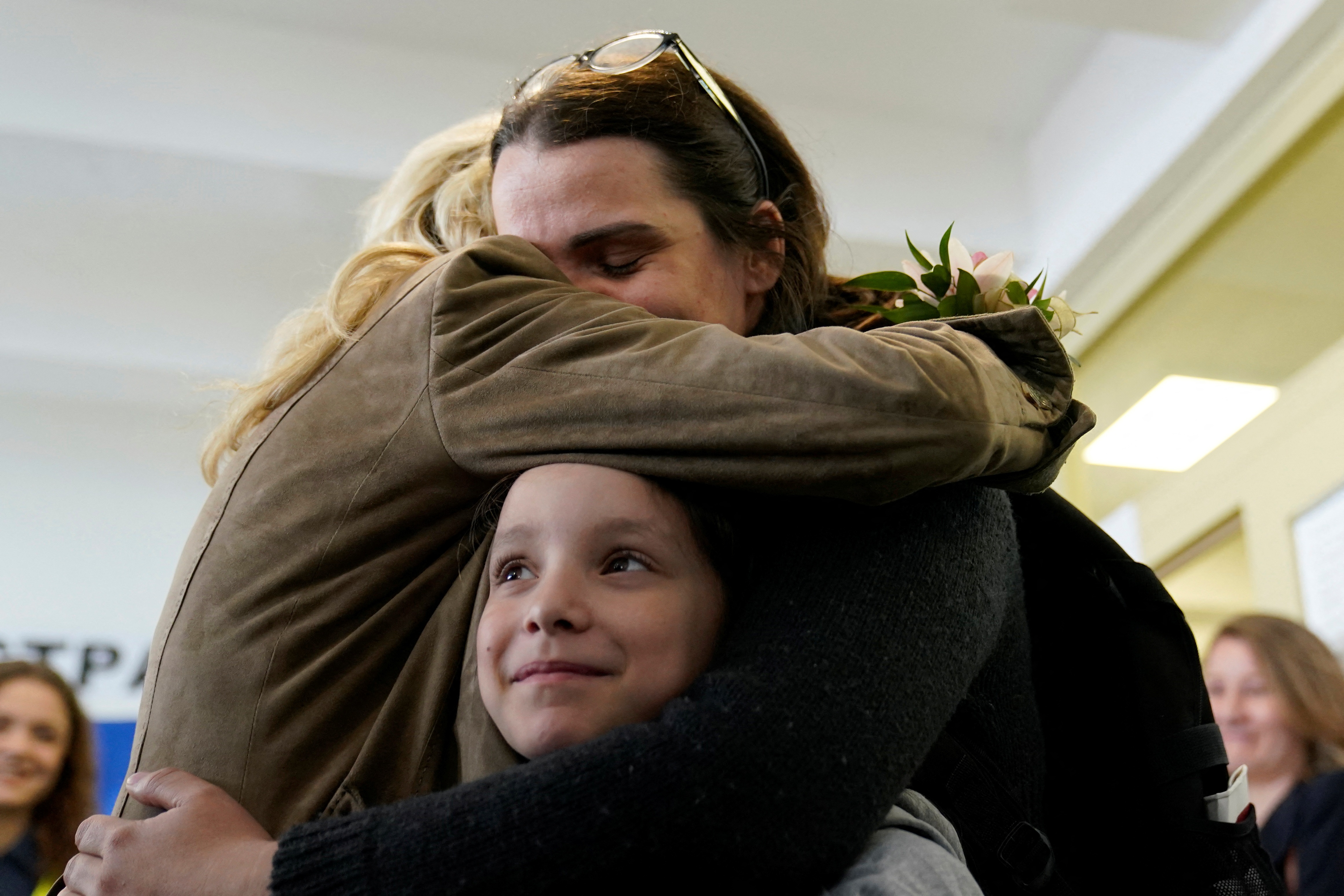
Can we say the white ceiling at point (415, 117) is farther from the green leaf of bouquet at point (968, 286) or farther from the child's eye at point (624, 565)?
the child's eye at point (624, 565)

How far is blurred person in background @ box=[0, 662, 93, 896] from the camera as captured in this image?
141 inches

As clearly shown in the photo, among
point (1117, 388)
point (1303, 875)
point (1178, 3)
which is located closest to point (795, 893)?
point (1303, 875)

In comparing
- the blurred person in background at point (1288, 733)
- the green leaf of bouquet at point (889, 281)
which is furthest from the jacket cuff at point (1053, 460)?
the blurred person in background at point (1288, 733)

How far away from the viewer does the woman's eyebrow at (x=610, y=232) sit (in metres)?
1.53

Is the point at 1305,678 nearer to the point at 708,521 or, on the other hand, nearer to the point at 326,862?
the point at 708,521

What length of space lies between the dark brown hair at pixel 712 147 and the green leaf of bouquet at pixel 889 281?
2.7 inches

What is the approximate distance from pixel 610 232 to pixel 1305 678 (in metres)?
2.43

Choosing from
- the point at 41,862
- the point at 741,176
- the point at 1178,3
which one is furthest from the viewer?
the point at 1178,3

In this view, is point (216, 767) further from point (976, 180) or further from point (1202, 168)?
point (976, 180)

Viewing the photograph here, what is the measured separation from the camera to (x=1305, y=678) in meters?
3.25

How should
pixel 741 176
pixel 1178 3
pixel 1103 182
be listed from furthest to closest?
pixel 1103 182 < pixel 1178 3 < pixel 741 176

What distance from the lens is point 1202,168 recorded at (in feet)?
15.1

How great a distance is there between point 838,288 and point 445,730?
2.83ft

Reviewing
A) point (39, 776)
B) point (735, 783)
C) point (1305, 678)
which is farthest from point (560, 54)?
point (735, 783)
